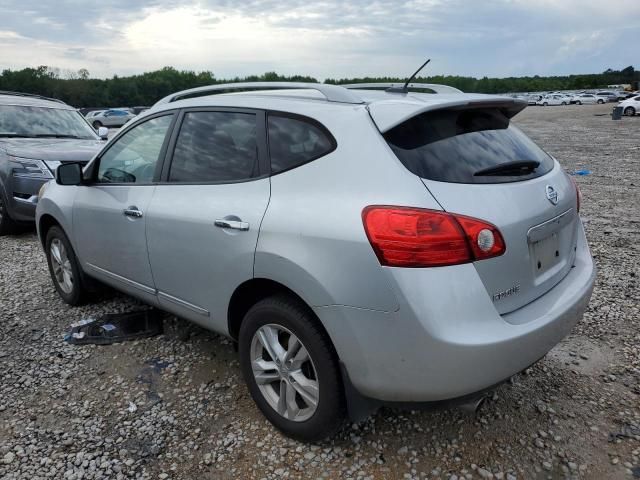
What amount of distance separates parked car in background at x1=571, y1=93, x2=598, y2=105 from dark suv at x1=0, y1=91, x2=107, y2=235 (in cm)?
6475

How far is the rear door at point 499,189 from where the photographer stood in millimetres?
2133

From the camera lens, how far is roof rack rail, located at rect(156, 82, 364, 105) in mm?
2541

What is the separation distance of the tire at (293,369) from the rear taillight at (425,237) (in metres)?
0.54

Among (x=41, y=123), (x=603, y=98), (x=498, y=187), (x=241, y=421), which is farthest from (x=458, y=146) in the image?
(x=603, y=98)

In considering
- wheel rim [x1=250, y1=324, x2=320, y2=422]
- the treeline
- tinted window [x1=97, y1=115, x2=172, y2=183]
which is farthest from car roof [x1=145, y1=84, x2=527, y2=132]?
the treeline

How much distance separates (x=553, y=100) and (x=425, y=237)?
69.4 meters

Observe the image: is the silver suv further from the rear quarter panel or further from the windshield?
the windshield

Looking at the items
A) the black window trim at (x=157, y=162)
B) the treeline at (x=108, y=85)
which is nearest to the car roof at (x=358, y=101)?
the black window trim at (x=157, y=162)

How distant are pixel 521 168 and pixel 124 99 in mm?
87714

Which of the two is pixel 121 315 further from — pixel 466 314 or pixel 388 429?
pixel 466 314

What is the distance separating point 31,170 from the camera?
6.77 m

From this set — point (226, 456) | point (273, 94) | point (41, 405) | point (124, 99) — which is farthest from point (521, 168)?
point (124, 99)

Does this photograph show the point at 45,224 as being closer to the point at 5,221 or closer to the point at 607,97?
the point at 5,221

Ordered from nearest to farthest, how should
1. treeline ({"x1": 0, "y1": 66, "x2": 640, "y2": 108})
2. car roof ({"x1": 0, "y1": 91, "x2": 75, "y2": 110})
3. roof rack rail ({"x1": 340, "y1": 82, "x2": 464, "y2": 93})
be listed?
roof rack rail ({"x1": 340, "y1": 82, "x2": 464, "y2": 93})
car roof ({"x1": 0, "y1": 91, "x2": 75, "y2": 110})
treeline ({"x1": 0, "y1": 66, "x2": 640, "y2": 108})
